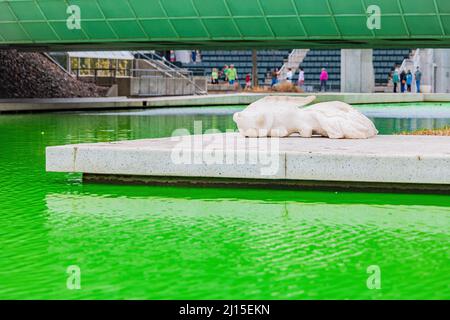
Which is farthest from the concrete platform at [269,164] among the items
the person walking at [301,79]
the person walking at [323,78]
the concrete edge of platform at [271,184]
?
the person walking at [301,79]

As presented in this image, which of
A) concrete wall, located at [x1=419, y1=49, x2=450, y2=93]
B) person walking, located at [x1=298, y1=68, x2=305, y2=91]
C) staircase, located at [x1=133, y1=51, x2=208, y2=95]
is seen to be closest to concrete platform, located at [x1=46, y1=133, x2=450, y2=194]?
staircase, located at [x1=133, y1=51, x2=208, y2=95]

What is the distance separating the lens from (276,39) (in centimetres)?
3225

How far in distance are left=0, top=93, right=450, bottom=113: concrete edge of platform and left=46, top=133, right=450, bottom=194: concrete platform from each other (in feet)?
74.3

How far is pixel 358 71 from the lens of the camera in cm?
5644

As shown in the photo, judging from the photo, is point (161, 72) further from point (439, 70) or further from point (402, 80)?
point (439, 70)

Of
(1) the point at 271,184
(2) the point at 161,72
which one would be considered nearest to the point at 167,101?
(2) the point at 161,72

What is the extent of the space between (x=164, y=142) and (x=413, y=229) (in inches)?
177

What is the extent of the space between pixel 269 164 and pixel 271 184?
62 cm

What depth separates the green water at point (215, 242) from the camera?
596 centimetres

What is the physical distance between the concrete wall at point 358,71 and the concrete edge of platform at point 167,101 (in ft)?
22.9

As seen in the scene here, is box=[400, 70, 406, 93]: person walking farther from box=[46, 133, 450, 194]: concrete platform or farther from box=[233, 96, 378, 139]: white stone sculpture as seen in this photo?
box=[46, 133, 450, 194]: concrete platform

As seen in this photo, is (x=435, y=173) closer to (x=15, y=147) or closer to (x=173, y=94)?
(x=15, y=147)

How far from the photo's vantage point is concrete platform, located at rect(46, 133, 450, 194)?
985 cm
